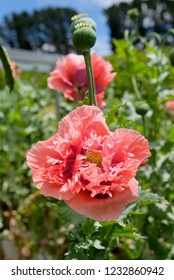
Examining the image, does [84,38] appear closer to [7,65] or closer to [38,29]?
[7,65]

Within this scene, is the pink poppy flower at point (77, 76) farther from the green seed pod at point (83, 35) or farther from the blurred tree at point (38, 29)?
the blurred tree at point (38, 29)

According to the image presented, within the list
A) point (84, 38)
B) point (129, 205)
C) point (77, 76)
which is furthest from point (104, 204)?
point (77, 76)

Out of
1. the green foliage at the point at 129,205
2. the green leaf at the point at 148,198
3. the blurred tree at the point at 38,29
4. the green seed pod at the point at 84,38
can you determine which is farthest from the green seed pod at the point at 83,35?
the blurred tree at the point at 38,29

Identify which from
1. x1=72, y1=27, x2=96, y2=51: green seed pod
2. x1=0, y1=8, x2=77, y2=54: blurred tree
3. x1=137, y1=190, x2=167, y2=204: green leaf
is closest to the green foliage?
→ x1=137, y1=190, x2=167, y2=204: green leaf

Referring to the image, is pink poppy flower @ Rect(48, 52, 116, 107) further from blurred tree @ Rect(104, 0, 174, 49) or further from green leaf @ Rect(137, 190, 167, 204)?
blurred tree @ Rect(104, 0, 174, 49)

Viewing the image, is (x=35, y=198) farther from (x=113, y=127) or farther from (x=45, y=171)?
(x=45, y=171)

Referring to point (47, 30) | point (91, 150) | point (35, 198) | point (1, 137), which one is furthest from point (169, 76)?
point (47, 30)
